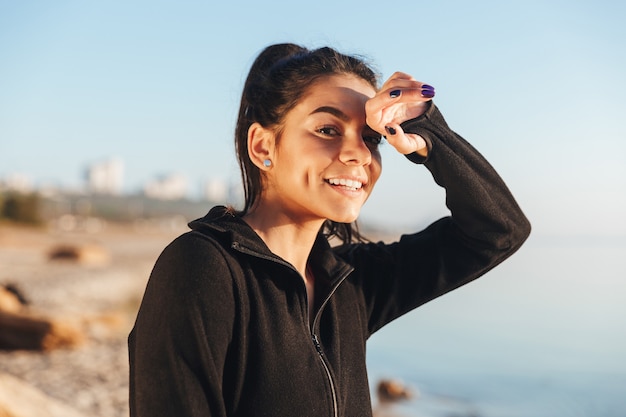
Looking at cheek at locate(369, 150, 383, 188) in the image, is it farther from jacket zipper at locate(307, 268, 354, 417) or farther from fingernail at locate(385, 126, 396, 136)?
jacket zipper at locate(307, 268, 354, 417)

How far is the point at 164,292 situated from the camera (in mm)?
1606

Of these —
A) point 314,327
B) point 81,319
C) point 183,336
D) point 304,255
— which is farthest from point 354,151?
point 81,319

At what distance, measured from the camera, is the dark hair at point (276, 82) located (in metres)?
2.00

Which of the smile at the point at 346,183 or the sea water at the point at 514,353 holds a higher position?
the smile at the point at 346,183

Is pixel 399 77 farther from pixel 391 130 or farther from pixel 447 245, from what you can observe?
pixel 447 245

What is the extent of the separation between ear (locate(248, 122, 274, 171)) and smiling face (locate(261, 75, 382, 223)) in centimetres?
3

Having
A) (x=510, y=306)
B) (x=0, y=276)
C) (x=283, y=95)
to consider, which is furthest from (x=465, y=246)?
(x=510, y=306)

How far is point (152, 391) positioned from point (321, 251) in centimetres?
74

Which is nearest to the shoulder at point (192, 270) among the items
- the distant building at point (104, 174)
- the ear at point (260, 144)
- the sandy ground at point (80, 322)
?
the ear at point (260, 144)

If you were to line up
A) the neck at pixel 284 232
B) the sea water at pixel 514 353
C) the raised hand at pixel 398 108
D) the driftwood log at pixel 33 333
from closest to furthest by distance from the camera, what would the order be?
1. the raised hand at pixel 398 108
2. the neck at pixel 284 232
3. the driftwood log at pixel 33 333
4. the sea water at pixel 514 353

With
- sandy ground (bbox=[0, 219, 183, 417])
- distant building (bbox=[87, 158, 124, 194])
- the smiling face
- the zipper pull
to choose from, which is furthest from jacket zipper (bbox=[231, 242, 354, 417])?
distant building (bbox=[87, 158, 124, 194])

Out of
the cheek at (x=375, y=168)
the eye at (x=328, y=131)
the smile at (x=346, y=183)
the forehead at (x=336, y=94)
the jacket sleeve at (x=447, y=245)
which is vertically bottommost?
the jacket sleeve at (x=447, y=245)

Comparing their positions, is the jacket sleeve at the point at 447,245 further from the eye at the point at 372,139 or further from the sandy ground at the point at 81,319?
the sandy ground at the point at 81,319

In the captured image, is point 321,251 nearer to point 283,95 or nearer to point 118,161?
point 283,95
